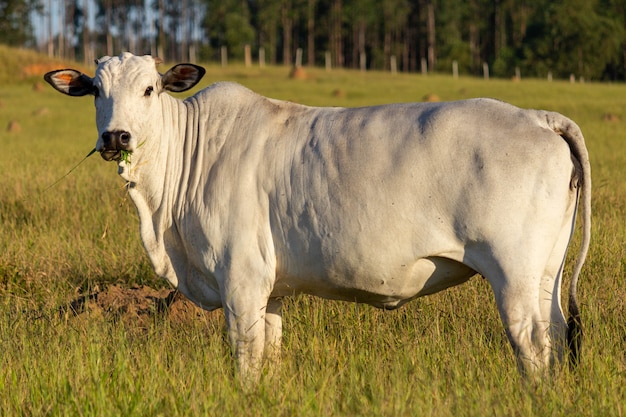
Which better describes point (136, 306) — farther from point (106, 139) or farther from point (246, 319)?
point (106, 139)

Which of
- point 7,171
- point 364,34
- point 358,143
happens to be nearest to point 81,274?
point 358,143

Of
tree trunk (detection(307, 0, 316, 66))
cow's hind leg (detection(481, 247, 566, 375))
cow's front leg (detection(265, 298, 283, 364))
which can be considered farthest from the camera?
tree trunk (detection(307, 0, 316, 66))

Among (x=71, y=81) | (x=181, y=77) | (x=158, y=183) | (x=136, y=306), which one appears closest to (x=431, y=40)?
(x=136, y=306)

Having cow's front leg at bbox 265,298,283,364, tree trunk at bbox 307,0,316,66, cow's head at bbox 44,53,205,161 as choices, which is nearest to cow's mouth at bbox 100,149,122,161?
cow's head at bbox 44,53,205,161

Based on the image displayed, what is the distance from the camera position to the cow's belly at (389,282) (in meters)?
4.66

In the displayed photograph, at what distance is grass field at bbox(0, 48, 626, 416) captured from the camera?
406 cm

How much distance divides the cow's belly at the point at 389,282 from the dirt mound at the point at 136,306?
1.38m

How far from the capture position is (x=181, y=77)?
5.36 metres

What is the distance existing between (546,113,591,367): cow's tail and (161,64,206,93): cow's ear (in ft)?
7.02

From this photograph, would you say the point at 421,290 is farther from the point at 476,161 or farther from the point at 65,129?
the point at 65,129

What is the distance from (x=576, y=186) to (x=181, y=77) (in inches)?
96.5

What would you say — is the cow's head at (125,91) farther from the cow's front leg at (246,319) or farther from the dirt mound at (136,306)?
the dirt mound at (136,306)

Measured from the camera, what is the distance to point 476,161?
14.8 ft

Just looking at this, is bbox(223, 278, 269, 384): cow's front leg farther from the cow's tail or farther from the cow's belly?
the cow's tail
